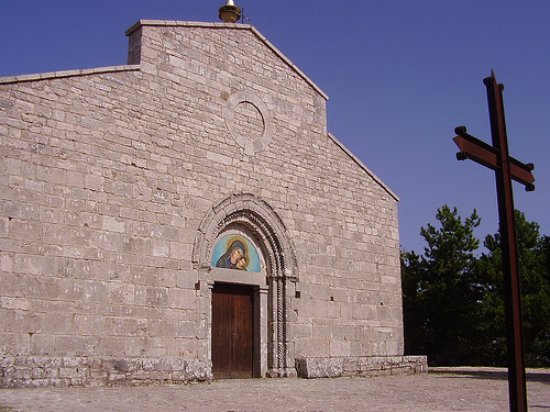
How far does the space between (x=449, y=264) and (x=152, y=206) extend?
18.7m

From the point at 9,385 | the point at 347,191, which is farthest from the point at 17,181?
the point at 347,191

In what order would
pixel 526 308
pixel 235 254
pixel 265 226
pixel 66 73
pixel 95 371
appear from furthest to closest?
pixel 526 308, pixel 265 226, pixel 235 254, pixel 66 73, pixel 95 371

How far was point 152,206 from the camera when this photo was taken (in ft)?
36.4

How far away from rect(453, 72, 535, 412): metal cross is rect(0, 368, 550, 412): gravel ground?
2713 millimetres

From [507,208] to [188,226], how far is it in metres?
7.52

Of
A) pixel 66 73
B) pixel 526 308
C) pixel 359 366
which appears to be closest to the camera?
pixel 66 73

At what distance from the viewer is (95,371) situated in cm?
935

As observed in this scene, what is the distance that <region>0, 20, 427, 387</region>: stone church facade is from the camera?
31.5 ft

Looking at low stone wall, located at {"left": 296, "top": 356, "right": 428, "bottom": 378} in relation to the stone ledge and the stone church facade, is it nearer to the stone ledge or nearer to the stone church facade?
the stone church facade

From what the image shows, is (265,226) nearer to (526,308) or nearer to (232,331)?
(232,331)

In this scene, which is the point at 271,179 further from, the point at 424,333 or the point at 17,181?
the point at 424,333

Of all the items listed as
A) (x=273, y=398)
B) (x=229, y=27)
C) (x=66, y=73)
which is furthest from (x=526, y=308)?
(x=66, y=73)

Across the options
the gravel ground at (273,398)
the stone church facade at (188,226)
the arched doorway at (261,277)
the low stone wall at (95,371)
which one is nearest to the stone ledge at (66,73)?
the stone church facade at (188,226)

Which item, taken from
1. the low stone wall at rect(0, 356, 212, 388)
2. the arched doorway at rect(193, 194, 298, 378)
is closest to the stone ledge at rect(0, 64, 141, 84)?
the arched doorway at rect(193, 194, 298, 378)
